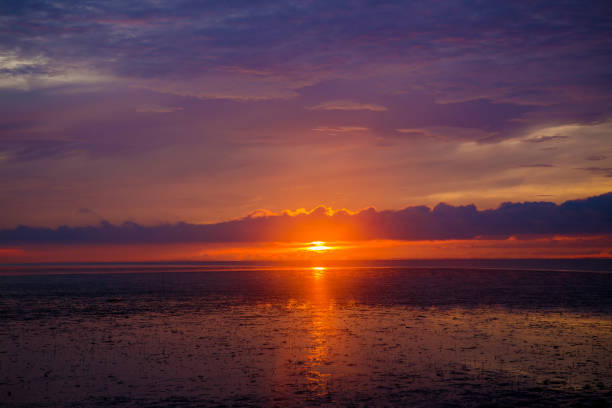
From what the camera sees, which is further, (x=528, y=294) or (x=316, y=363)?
(x=528, y=294)

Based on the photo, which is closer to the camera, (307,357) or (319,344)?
(307,357)

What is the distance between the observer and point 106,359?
2497 centimetres

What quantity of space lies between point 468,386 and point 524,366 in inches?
182

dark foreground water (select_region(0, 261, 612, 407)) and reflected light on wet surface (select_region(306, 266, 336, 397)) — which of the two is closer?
dark foreground water (select_region(0, 261, 612, 407))

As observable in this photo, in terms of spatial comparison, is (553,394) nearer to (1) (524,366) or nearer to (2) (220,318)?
(1) (524,366)

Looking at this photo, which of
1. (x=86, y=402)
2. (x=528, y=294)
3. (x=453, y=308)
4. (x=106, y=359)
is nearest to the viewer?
(x=86, y=402)

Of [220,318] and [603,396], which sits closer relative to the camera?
[603,396]

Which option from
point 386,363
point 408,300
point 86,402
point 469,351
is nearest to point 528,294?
point 408,300

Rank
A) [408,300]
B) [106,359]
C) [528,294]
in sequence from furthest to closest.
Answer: [528,294]
[408,300]
[106,359]

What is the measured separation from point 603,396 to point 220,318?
2704 centimetres

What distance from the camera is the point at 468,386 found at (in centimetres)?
1995

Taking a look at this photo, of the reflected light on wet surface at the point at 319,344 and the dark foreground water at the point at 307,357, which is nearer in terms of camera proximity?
the dark foreground water at the point at 307,357

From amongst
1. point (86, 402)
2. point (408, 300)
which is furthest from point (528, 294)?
point (86, 402)

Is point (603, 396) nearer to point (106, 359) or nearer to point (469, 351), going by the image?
point (469, 351)
